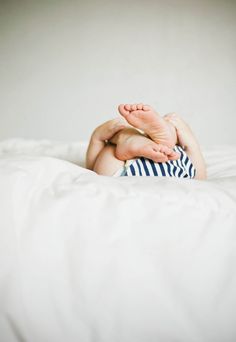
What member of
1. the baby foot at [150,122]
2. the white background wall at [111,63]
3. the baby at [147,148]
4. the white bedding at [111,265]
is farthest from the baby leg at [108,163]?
the white background wall at [111,63]

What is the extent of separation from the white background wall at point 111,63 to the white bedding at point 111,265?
6.39 ft

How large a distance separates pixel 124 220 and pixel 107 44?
2.09m

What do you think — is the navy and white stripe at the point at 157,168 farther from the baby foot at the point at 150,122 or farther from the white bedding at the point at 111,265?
the white bedding at the point at 111,265

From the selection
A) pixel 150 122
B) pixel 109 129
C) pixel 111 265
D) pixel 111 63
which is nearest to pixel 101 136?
pixel 109 129

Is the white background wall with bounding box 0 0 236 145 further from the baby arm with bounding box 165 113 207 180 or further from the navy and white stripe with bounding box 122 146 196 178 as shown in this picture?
the navy and white stripe with bounding box 122 146 196 178

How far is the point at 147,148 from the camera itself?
0.80m

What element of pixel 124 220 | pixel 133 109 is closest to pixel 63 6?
pixel 133 109

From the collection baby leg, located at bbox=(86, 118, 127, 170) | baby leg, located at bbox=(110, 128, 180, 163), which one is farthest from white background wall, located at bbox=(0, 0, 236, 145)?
baby leg, located at bbox=(110, 128, 180, 163)

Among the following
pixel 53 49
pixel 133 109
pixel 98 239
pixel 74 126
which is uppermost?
pixel 53 49

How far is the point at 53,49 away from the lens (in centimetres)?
235

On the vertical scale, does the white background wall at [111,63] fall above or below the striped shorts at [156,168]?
above

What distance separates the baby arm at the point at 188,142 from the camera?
958 mm

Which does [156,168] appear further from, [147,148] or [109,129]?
[109,129]

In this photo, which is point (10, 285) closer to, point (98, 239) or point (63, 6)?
point (98, 239)
